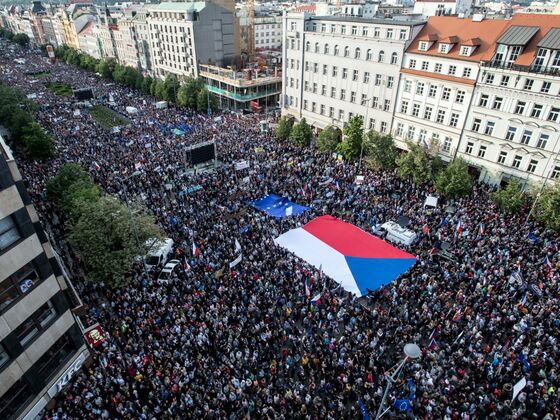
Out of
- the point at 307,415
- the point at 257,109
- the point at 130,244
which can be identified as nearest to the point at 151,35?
the point at 257,109

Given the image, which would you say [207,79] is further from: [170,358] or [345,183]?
[170,358]

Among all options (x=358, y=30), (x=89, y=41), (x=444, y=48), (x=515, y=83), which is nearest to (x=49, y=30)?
(x=89, y=41)

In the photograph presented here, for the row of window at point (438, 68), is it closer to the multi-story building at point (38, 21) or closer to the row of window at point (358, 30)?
the row of window at point (358, 30)

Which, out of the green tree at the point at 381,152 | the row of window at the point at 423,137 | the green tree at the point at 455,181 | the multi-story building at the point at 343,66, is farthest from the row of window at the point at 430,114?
the green tree at the point at 455,181

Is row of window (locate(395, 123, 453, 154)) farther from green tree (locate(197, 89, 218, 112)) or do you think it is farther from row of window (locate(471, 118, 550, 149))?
green tree (locate(197, 89, 218, 112))

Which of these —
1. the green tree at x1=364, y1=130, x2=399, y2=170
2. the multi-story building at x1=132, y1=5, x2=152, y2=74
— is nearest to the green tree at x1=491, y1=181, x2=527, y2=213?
the green tree at x1=364, y1=130, x2=399, y2=170
